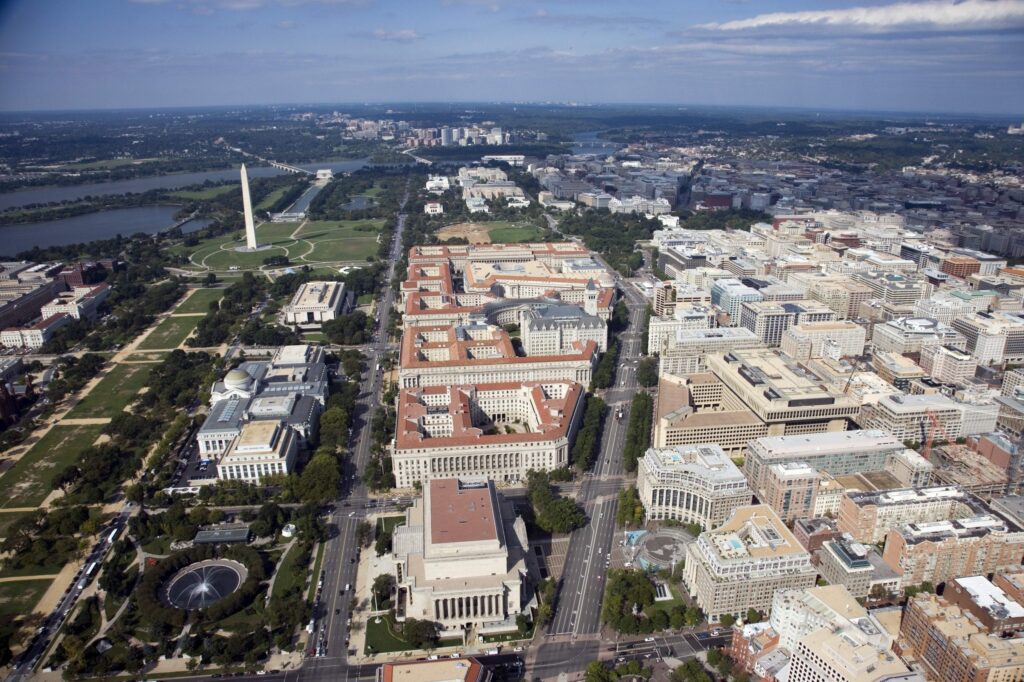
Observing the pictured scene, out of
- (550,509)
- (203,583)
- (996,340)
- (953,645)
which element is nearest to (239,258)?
(203,583)

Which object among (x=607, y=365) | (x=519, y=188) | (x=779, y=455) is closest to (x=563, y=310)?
(x=607, y=365)

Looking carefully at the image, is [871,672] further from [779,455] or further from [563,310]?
[563,310]

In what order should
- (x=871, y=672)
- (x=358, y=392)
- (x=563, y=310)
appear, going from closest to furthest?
(x=871, y=672) → (x=358, y=392) → (x=563, y=310)

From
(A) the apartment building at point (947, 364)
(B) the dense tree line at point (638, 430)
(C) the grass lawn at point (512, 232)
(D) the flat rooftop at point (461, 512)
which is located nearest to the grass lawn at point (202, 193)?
(C) the grass lawn at point (512, 232)

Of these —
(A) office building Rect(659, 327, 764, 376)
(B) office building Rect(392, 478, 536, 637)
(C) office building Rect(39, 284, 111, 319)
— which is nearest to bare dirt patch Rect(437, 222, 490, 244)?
(C) office building Rect(39, 284, 111, 319)

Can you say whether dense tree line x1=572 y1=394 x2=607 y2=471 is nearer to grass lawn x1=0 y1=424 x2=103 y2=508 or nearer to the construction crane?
the construction crane

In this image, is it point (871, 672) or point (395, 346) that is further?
point (395, 346)
